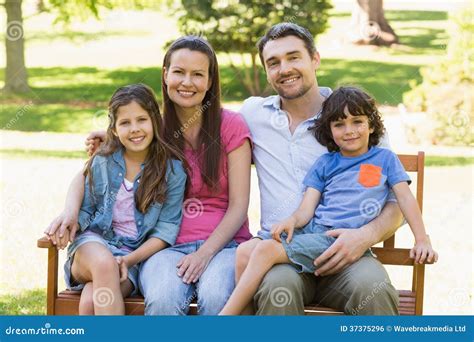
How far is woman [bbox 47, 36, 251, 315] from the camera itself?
356 centimetres

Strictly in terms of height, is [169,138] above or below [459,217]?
above

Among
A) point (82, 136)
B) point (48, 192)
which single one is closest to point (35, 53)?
point (82, 136)

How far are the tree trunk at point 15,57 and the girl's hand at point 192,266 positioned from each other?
395 inches

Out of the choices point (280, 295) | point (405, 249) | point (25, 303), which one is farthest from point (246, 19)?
point (280, 295)

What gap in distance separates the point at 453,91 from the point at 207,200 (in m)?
7.15

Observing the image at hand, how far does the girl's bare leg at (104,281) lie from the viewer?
3369 millimetres

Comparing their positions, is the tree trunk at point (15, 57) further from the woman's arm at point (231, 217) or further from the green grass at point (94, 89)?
the woman's arm at point (231, 217)

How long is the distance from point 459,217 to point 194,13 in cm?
528

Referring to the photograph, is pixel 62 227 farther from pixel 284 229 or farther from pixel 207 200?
pixel 284 229

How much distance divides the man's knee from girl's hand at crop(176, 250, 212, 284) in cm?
28

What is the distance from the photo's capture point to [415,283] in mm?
3609

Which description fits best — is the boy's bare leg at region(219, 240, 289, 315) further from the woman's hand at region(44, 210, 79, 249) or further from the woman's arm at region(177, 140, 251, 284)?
the woman's hand at region(44, 210, 79, 249)

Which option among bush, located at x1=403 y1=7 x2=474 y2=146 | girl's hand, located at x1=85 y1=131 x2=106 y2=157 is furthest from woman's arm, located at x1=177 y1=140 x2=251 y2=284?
bush, located at x1=403 y1=7 x2=474 y2=146

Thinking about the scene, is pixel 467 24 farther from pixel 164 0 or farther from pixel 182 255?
pixel 182 255
